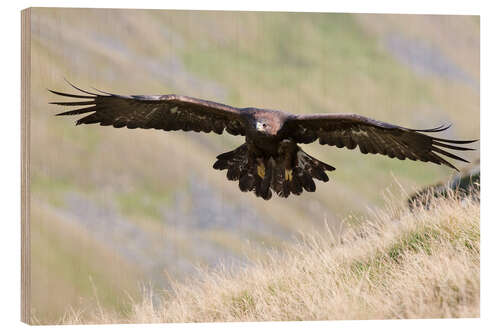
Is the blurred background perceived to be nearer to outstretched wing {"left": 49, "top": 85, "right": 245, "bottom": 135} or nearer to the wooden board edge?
the wooden board edge

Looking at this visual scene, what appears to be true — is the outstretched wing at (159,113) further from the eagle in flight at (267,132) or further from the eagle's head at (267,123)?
the eagle's head at (267,123)

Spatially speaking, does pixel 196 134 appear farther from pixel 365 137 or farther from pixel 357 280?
pixel 357 280

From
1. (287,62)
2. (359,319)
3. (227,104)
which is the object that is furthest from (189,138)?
(359,319)

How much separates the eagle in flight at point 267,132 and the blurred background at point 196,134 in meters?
0.16

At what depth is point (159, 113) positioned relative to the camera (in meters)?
8.46

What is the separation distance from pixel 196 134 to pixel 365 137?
1.62m

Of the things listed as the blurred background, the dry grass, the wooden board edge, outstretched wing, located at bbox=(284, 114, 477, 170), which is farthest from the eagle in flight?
the dry grass

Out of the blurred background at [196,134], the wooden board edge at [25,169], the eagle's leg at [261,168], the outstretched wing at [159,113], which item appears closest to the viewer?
the wooden board edge at [25,169]

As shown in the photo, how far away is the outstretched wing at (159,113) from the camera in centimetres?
800

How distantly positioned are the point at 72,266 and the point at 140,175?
3.52 ft

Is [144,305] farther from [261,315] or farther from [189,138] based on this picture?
[189,138]

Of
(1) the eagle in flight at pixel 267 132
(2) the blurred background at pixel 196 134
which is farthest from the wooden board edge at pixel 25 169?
(1) the eagle in flight at pixel 267 132

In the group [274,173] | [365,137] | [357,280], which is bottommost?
[357,280]

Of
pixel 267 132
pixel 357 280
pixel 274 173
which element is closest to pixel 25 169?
pixel 267 132
